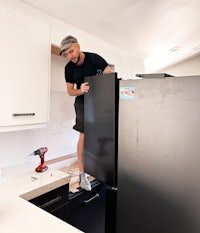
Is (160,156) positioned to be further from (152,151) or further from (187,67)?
(187,67)

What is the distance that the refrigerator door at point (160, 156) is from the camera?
77 cm

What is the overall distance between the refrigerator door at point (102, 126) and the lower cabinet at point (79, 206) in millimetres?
223

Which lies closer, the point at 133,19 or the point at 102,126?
the point at 102,126

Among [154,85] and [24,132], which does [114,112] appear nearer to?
[154,85]

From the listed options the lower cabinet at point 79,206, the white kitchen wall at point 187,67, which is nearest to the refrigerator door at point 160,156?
the lower cabinet at point 79,206

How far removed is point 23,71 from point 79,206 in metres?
0.99

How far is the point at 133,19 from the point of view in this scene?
1.68m

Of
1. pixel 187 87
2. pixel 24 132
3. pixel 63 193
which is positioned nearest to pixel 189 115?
pixel 187 87

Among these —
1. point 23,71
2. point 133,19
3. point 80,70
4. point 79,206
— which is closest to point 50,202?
point 79,206

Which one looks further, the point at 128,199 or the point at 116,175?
the point at 116,175

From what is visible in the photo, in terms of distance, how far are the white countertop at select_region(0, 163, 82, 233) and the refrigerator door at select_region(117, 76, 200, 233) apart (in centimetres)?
43

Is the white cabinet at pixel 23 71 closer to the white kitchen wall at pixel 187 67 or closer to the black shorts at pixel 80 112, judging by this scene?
the black shorts at pixel 80 112

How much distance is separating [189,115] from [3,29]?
1.04 metres

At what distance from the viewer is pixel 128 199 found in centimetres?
98
